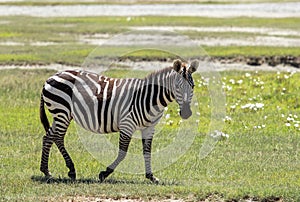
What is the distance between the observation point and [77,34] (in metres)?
38.8

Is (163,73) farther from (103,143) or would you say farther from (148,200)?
(103,143)

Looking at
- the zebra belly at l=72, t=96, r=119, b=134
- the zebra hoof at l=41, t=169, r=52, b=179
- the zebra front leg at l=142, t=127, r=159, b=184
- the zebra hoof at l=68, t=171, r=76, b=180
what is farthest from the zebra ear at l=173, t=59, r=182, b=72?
the zebra hoof at l=41, t=169, r=52, b=179

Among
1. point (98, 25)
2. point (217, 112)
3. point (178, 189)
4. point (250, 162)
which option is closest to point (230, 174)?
point (250, 162)

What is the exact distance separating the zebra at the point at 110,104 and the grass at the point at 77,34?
1482 centimetres

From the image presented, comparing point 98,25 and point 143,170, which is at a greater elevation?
point 98,25

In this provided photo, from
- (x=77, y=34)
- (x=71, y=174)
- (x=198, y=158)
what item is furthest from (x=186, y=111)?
(x=77, y=34)

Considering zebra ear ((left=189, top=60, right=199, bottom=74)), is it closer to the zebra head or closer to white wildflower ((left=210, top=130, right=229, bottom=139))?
the zebra head

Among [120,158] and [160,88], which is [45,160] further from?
[160,88]

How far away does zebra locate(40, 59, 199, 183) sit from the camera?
12.1 m

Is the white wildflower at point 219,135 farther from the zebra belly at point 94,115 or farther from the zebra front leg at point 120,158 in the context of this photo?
the zebra front leg at point 120,158

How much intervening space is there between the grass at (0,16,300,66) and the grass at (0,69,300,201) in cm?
680

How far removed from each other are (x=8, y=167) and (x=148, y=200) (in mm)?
3383

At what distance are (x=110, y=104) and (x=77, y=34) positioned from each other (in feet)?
87.9

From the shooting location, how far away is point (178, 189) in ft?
36.6
